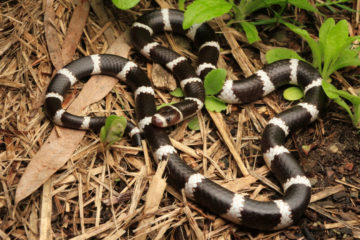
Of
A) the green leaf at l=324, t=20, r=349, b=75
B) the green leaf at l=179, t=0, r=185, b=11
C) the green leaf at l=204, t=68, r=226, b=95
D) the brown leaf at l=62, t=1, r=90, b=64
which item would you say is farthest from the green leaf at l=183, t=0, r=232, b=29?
the brown leaf at l=62, t=1, r=90, b=64

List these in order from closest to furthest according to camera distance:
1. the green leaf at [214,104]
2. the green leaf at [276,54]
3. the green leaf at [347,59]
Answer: the green leaf at [347,59] → the green leaf at [214,104] → the green leaf at [276,54]

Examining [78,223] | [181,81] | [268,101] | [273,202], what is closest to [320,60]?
[268,101]

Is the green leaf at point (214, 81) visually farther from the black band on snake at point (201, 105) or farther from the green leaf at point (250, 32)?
the green leaf at point (250, 32)

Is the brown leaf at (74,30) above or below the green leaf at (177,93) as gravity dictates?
above

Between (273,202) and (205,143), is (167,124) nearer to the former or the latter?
(205,143)

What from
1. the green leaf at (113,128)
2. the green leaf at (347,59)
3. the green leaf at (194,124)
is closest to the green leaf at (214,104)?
the green leaf at (194,124)

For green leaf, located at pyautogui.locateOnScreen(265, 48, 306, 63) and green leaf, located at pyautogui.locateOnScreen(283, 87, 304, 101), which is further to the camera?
green leaf, located at pyautogui.locateOnScreen(265, 48, 306, 63)

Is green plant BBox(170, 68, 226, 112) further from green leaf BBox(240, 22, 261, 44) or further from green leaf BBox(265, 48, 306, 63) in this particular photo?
green leaf BBox(265, 48, 306, 63)
